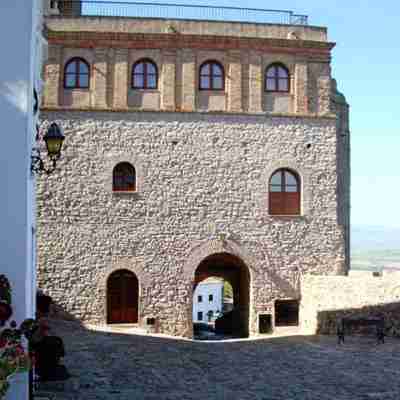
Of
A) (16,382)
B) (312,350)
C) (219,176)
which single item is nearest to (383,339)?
(312,350)

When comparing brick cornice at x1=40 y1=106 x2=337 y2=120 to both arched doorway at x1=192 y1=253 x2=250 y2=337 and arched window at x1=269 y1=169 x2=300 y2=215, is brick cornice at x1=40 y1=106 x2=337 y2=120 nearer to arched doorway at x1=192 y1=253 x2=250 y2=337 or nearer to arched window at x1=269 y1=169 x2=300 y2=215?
arched window at x1=269 y1=169 x2=300 y2=215

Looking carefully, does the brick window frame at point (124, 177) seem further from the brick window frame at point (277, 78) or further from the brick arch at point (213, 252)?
the brick window frame at point (277, 78)

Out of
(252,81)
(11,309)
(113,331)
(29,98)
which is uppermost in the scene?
(252,81)

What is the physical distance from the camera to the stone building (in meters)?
18.6

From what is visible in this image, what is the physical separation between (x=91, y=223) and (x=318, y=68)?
8.66 m

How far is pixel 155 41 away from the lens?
61.9ft

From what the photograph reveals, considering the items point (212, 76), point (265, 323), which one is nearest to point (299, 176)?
point (212, 76)

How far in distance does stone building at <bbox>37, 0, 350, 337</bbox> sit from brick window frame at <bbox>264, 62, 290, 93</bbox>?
44mm

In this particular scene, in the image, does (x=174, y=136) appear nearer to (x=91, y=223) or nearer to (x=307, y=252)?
(x=91, y=223)

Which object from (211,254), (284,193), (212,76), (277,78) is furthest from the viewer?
(277,78)

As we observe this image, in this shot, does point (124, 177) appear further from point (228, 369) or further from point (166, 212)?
point (228, 369)

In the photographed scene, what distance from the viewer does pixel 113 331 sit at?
1758 cm

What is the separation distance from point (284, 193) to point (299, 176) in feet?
2.43

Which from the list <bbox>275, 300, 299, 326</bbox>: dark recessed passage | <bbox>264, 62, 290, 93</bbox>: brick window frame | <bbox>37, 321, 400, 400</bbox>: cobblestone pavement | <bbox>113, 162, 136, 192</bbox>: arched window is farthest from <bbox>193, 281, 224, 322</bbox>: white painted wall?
<bbox>37, 321, 400, 400</bbox>: cobblestone pavement
